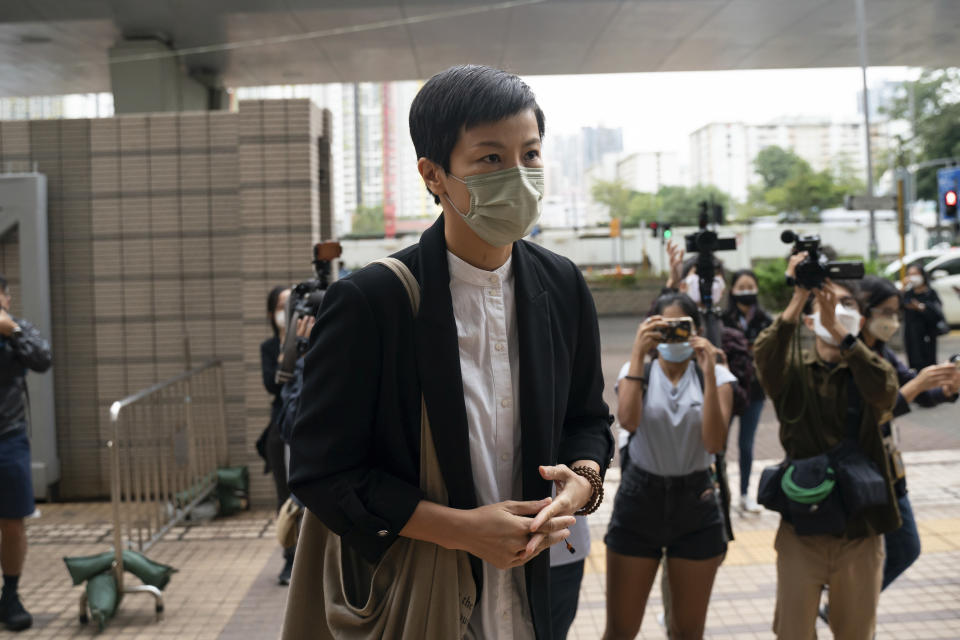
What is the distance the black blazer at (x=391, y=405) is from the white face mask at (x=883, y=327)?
103 inches

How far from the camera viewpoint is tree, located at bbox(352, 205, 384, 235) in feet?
57.3

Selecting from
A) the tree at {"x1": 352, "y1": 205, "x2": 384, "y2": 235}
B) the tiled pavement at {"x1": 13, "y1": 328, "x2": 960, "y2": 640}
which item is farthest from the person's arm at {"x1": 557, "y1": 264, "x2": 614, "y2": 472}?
the tree at {"x1": 352, "y1": 205, "x2": 384, "y2": 235}

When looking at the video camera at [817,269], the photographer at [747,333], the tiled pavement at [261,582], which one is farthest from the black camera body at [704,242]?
the photographer at [747,333]

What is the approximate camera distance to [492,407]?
1.56m

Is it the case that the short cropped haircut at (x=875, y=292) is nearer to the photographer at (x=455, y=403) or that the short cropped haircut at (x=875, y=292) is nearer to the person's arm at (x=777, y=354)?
the person's arm at (x=777, y=354)

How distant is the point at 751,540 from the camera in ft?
18.5

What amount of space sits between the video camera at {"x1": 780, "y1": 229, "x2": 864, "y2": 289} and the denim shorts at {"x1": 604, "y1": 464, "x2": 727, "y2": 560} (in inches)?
32.2

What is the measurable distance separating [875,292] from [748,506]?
2882 millimetres

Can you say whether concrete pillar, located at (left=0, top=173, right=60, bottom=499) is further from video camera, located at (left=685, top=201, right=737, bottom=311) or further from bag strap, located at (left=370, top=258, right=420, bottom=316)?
bag strap, located at (left=370, top=258, right=420, bottom=316)

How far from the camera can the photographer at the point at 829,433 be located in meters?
3.17

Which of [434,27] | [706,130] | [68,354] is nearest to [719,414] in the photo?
[68,354]

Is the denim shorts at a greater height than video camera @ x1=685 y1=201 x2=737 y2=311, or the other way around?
video camera @ x1=685 y1=201 x2=737 y2=311

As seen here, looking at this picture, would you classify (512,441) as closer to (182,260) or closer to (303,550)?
(303,550)

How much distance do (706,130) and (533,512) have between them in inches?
958
